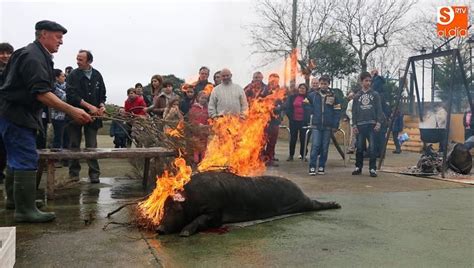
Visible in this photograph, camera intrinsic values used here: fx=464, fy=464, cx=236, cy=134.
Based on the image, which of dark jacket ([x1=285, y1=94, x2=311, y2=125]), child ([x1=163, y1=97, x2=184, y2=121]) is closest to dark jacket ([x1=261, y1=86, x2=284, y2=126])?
dark jacket ([x1=285, y1=94, x2=311, y2=125])

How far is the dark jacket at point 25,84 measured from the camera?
4.62m

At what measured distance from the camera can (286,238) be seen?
14.4 ft

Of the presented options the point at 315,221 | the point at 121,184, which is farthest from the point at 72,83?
the point at 315,221

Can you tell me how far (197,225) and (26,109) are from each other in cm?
216

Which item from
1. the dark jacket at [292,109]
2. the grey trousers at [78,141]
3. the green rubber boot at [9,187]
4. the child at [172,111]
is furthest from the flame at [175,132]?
the dark jacket at [292,109]

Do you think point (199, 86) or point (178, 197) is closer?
point (178, 197)

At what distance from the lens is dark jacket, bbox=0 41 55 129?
4625 mm

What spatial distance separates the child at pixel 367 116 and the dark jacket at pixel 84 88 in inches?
193

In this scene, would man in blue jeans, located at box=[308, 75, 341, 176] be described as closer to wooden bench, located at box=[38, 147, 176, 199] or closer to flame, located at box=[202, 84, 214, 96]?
flame, located at box=[202, 84, 214, 96]

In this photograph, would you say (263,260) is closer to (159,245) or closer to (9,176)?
(159,245)

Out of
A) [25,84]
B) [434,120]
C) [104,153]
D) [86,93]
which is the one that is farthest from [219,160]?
[434,120]

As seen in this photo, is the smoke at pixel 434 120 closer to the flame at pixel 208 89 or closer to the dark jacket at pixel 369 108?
the dark jacket at pixel 369 108

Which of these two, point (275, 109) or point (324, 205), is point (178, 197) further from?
point (275, 109)

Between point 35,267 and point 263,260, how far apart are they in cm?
171
